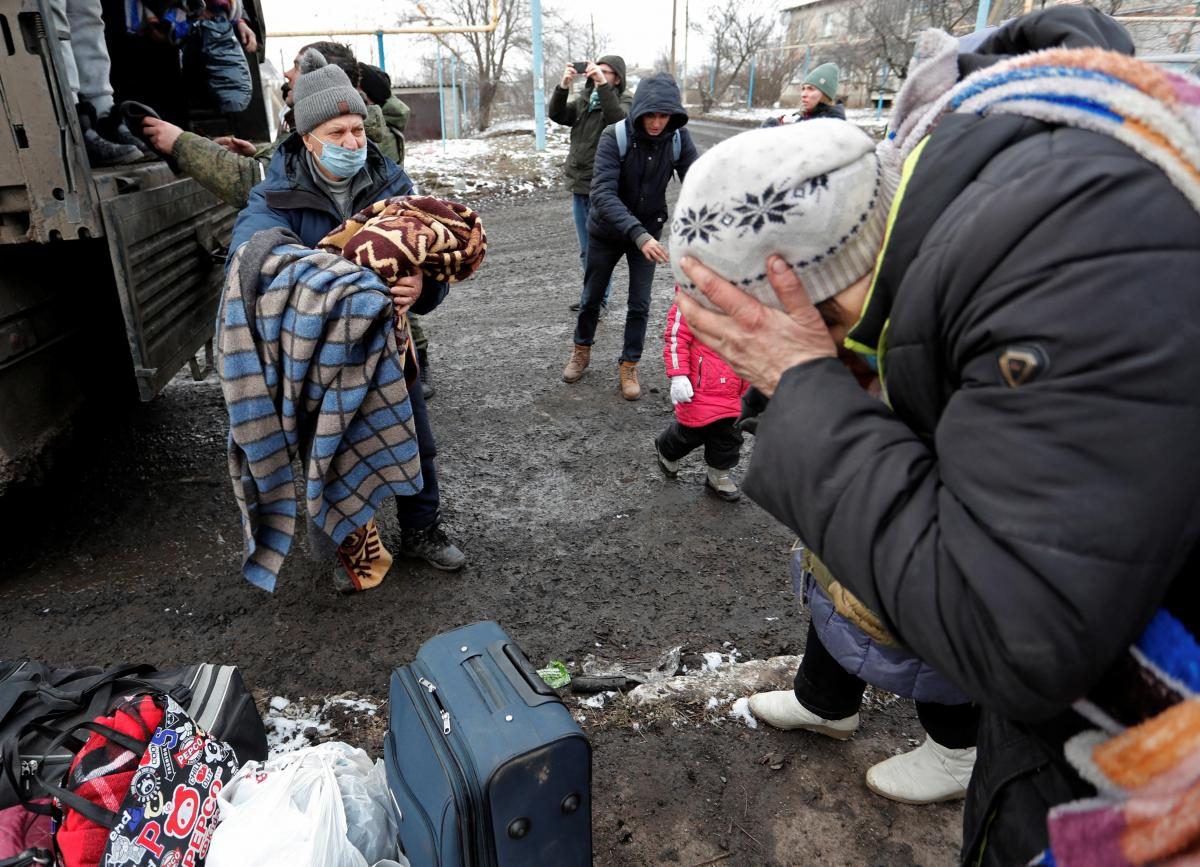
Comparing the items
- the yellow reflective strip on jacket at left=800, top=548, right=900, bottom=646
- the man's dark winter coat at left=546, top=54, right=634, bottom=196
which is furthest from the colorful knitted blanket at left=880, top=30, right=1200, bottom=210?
the man's dark winter coat at left=546, top=54, right=634, bottom=196

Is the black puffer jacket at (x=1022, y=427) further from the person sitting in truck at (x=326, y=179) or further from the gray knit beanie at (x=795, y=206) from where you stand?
the person sitting in truck at (x=326, y=179)

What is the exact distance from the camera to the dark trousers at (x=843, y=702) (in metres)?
2.02

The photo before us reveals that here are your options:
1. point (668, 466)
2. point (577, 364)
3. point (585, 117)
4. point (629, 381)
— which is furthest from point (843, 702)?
point (585, 117)

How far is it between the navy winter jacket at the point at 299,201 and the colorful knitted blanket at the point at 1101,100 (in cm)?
234

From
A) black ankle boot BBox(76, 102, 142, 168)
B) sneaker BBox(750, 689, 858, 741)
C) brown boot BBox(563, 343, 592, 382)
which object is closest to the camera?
sneaker BBox(750, 689, 858, 741)

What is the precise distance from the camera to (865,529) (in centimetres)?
95

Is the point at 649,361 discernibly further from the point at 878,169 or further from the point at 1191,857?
the point at 1191,857

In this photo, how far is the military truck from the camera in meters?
2.74

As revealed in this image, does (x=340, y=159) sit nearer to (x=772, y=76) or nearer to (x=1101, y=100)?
(x=1101, y=100)

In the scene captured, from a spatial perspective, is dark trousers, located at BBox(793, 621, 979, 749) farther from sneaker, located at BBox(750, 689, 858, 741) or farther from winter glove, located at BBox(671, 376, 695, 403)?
winter glove, located at BBox(671, 376, 695, 403)

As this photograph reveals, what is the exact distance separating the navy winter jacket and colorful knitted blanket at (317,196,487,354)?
120mm

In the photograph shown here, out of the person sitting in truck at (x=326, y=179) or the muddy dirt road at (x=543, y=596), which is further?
the person sitting in truck at (x=326, y=179)

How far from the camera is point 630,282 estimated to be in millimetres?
4898

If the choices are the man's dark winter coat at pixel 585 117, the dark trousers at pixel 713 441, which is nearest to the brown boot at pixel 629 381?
the dark trousers at pixel 713 441
